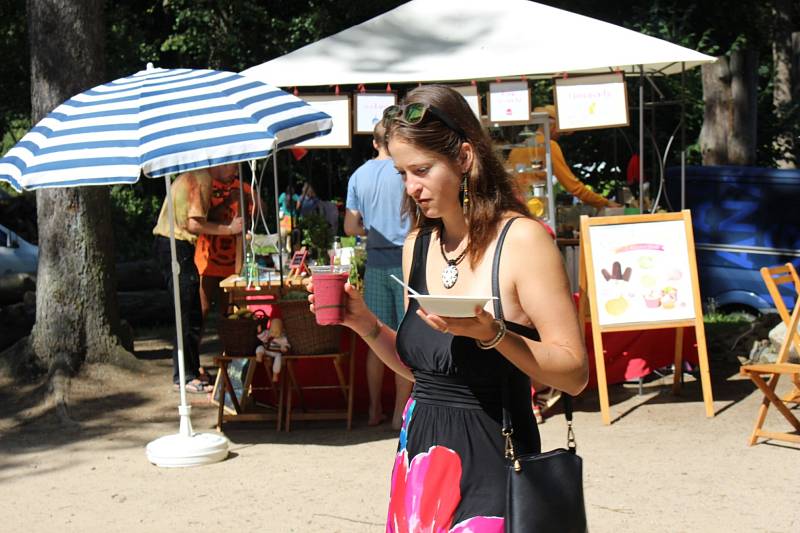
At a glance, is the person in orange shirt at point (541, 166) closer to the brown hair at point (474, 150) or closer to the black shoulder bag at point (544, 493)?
the brown hair at point (474, 150)

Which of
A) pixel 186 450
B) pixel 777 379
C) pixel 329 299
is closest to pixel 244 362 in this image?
pixel 186 450

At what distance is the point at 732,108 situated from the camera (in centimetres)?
1251

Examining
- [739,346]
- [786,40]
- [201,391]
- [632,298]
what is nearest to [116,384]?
[201,391]

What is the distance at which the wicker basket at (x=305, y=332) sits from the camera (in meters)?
6.98

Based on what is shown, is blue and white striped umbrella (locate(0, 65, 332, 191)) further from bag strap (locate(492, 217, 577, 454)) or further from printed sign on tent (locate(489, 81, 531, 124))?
bag strap (locate(492, 217, 577, 454))

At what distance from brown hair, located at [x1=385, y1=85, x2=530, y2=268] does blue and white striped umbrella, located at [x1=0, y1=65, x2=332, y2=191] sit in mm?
3274

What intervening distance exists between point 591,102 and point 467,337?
19.2 ft

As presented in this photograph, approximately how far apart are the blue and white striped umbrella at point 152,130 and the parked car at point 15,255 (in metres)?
9.68

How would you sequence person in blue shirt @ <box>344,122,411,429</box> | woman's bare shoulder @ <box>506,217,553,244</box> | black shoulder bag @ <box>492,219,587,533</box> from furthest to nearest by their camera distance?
person in blue shirt @ <box>344,122,411,429</box> → woman's bare shoulder @ <box>506,217,553,244</box> → black shoulder bag @ <box>492,219,587,533</box>

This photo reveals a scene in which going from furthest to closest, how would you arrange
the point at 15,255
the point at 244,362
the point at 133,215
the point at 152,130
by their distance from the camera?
the point at 133,215 → the point at 15,255 → the point at 244,362 → the point at 152,130

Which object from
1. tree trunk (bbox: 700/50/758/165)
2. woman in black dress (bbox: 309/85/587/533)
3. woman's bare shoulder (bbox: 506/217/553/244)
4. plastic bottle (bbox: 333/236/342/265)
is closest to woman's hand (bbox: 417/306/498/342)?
woman in black dress (bbox: 309/85/587/533)

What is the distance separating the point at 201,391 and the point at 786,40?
13.2 m

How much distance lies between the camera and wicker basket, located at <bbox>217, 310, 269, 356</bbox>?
703 centimetres

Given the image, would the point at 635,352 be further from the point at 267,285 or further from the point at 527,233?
the point at 527,233
